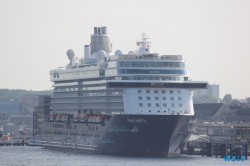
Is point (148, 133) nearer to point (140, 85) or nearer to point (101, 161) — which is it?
point (140, 85)

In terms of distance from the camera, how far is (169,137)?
385 feet

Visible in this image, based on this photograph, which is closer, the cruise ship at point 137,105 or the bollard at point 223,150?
the cruise ship at point 137,105

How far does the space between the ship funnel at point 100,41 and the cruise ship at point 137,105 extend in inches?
507

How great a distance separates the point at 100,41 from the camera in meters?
145

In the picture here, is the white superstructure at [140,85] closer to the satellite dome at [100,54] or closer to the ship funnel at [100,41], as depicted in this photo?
the satellite dome at [100,54]

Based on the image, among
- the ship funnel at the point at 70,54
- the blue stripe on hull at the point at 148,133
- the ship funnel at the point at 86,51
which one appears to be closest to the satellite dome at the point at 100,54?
the ship funnel at the point at 86,51

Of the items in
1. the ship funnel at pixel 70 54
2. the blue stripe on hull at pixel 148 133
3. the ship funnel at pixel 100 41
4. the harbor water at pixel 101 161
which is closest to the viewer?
the harbor water at pixel 101 161

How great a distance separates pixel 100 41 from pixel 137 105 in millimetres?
28437

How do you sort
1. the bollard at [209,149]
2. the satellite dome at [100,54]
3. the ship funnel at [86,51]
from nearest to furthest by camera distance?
the bollard at [209,149] → the satellite dome at [100,54] → the ship funnel at [86,51]

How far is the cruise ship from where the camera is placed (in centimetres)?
11750

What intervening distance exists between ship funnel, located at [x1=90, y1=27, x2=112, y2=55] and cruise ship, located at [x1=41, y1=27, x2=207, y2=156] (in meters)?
12.9

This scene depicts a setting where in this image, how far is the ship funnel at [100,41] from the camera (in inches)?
5699

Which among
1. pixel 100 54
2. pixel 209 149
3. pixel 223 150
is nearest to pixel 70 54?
pixel 100 54

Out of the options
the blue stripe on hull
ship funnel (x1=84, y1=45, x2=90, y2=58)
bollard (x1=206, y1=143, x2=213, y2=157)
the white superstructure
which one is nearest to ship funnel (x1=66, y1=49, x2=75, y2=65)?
ship funnel (x1=84, y1=45, x2=90, y2=58)
